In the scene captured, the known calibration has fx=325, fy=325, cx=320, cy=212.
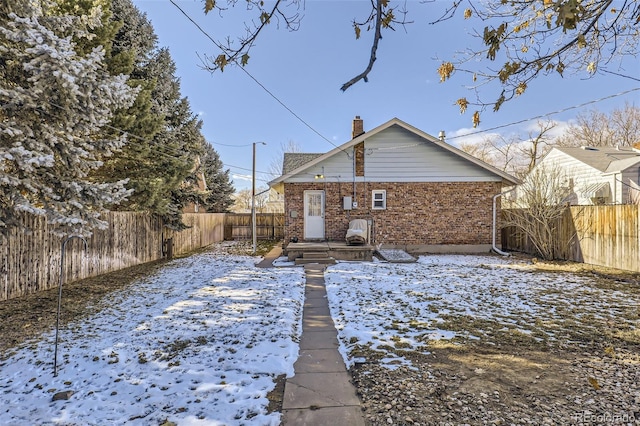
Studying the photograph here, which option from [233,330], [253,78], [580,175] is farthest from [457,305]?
[580,175]

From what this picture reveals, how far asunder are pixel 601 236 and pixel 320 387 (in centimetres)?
1096

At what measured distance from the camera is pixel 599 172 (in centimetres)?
1795

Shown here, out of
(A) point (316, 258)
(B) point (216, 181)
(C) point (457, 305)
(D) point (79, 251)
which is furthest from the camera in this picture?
(B) point (216, 181)

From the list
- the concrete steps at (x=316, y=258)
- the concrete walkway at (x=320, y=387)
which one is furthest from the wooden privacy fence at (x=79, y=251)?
the concrete walkway at (x=320, y=387)

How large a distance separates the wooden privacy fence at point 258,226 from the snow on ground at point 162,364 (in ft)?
45.1

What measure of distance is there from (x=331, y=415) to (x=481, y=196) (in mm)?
12636

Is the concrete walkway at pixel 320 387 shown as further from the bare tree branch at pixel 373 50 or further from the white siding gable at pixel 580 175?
the white siding gable at pixel 580 175

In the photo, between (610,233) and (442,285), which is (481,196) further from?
(442,285)

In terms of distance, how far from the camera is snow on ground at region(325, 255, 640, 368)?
462 centimetres

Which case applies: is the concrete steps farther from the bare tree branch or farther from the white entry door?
the bare tree branch

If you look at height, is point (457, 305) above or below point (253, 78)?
below

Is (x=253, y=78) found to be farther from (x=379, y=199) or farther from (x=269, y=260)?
(x=379, y=199)

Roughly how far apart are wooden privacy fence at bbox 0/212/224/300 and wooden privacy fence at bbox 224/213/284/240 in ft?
21.3

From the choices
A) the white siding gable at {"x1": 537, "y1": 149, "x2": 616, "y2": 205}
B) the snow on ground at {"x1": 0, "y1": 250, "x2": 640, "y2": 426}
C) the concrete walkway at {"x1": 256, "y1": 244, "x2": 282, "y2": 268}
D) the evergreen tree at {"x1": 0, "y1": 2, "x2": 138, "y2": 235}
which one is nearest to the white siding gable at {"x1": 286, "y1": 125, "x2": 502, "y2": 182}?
the concrete walkway at {"x1": 256, "y1": 244, "x2": 282, "y2": 268}
